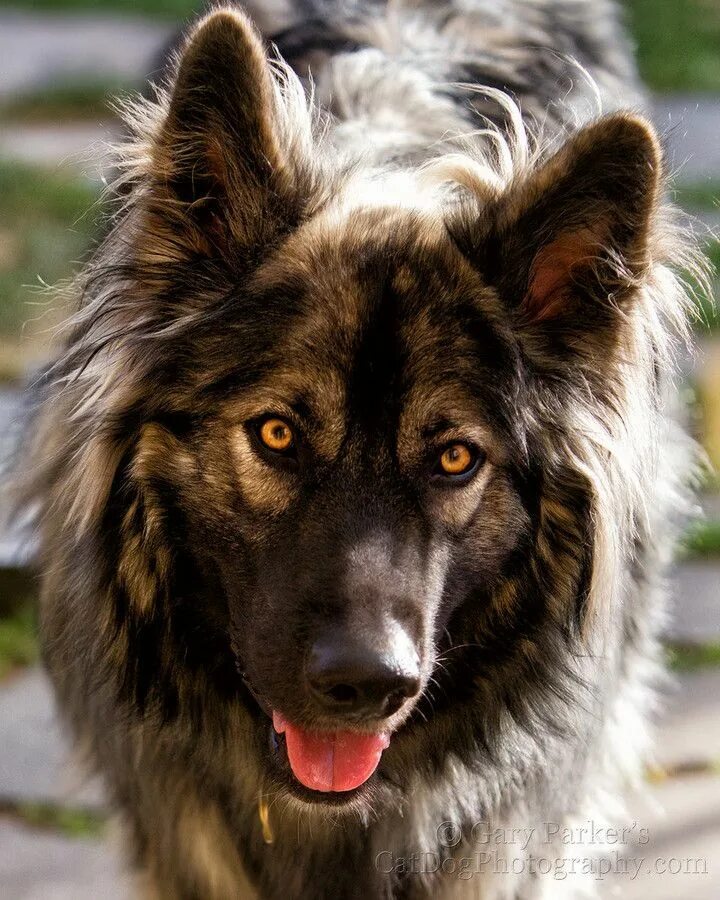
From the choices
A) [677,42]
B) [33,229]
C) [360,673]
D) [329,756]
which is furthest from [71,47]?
[360,673]

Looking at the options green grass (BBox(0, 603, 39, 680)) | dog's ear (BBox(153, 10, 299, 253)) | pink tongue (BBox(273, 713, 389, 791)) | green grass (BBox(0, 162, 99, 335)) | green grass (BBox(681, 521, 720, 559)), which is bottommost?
green grass (BBox(0, 603, 39, 680))

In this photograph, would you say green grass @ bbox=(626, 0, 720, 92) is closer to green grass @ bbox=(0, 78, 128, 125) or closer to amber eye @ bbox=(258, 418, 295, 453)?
green grass @ bbox=(0, 78, 128, 125)

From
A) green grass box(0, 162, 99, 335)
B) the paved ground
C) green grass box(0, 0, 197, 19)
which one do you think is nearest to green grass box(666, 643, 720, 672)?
green grass box(0, 162, 99, 335)

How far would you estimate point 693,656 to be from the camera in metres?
4.03

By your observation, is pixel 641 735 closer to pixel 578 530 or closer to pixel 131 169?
pixel 578 530

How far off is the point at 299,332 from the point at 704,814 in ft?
6.50

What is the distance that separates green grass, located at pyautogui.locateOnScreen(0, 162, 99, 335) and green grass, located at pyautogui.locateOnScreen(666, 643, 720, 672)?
115 inches

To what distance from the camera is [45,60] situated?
734 centimetres

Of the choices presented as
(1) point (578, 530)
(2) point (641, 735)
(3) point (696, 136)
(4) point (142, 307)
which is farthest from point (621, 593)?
(3) point (696, 136)

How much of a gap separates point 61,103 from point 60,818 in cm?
463

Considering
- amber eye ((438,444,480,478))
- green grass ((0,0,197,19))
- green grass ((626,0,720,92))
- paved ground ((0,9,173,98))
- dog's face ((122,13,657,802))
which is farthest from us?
green grass ((0,0,197,19))

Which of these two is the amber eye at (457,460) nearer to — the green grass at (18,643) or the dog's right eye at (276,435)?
the dog's right eye at (276,435)

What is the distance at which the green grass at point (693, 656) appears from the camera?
399 cm

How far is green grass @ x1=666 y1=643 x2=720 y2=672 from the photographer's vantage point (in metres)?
3.99
